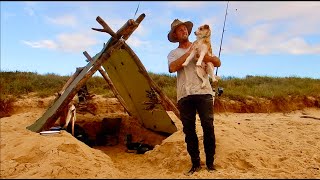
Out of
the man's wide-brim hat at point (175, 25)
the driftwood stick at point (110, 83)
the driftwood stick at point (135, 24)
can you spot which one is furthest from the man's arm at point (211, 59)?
the driftwood stick at point (110, 83)

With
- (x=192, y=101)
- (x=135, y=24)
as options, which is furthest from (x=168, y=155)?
(x=135, y=24)

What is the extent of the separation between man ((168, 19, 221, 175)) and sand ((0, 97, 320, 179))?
0.26 m

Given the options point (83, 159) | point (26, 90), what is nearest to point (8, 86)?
point (26, 90)

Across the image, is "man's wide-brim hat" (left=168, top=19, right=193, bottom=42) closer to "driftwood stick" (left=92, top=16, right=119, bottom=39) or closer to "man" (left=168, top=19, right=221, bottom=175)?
"man" (left=168, top=19, right=221, bottom=175)

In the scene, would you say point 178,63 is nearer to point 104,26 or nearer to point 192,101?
point 192,101

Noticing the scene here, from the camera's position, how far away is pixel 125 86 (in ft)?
25.6

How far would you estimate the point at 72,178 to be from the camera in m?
4.14

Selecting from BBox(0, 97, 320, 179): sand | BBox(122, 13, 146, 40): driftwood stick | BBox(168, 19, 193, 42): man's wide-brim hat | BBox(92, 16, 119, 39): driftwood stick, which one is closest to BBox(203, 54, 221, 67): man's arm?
BBox(168, 19, 193, 42): man's wide-brim hat

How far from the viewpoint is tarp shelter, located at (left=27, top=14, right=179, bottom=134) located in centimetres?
633

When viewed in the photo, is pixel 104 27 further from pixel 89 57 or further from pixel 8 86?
pixel 8 86

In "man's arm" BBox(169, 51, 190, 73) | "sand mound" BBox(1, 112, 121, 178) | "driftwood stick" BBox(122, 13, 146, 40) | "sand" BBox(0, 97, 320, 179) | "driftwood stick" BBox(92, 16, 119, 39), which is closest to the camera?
"sand mound" BBox(1, 112, 121, 178)

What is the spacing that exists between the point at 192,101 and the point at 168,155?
1.40 m

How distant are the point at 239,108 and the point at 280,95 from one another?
1.25 meters

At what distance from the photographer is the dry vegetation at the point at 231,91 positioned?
949 cm
